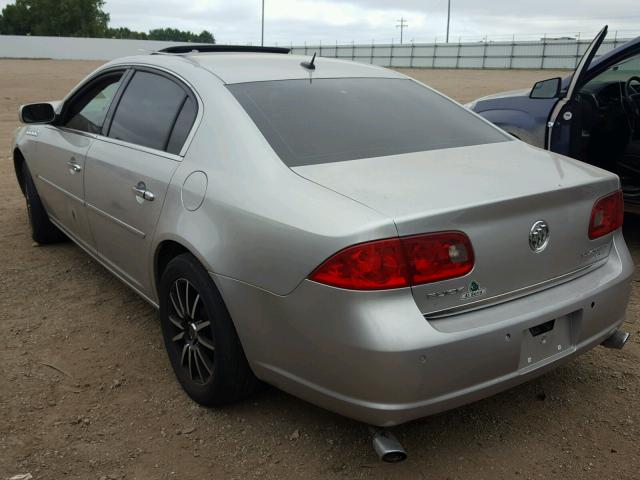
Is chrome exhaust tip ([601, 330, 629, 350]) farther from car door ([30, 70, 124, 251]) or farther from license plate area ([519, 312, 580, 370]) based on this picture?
car door ([30, 70, 124, 251])

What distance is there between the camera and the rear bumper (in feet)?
7.00

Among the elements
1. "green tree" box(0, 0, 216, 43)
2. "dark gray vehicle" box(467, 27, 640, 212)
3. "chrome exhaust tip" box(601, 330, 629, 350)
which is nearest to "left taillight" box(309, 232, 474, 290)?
"chrome exhaust tip" box(601, 330, 629, 350)

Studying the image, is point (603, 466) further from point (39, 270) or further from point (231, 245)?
point (39, 270)

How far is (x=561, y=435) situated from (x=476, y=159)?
1.22m

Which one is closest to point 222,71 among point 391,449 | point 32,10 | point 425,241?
point 425,241

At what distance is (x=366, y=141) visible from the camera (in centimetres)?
288

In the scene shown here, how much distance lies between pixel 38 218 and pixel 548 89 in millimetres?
4110

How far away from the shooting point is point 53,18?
8538 centimetres

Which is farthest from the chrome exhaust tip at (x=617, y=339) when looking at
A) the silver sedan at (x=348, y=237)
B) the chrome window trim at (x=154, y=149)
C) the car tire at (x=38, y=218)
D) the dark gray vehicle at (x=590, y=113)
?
the car tire at (x=38, y=218)

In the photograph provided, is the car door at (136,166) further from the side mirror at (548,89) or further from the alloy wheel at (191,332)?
the side mirror at (548,89)

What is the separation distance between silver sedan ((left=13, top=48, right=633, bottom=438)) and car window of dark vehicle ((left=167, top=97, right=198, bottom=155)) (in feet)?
0.04

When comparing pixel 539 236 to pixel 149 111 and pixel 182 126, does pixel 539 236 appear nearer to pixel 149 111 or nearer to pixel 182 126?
pixel 182 126

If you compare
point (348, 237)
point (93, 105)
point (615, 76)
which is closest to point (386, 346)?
point (348, 237)

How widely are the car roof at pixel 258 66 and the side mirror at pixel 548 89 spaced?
5.94 feet
